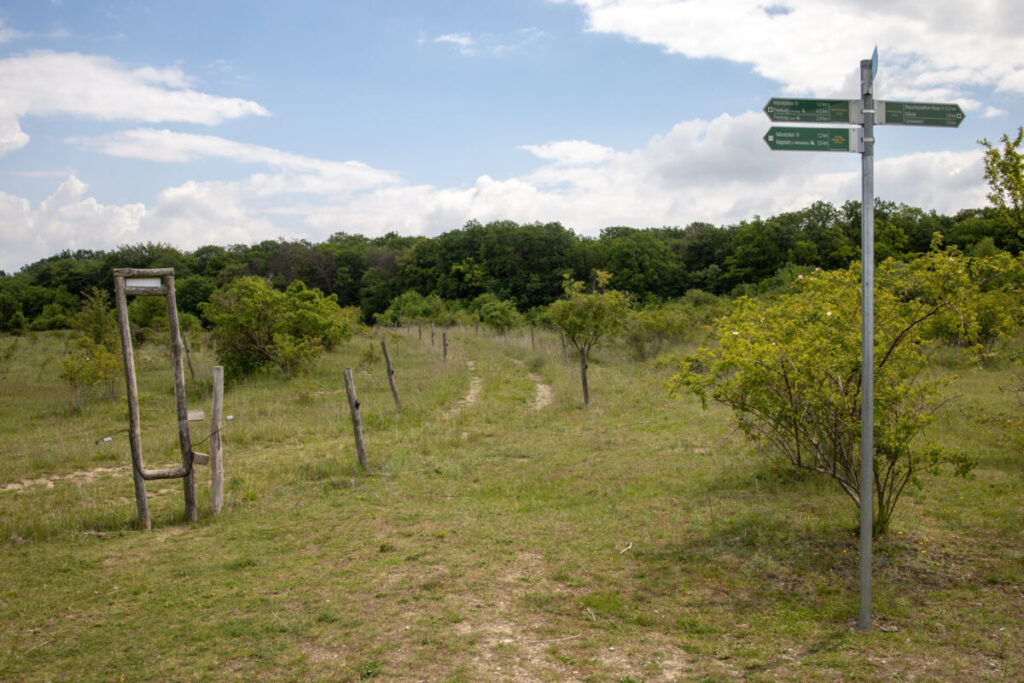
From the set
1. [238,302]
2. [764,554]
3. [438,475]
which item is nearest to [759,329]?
[764,554]

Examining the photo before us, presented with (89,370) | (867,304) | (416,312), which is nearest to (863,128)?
(867,304)

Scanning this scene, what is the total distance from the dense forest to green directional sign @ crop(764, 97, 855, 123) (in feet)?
111

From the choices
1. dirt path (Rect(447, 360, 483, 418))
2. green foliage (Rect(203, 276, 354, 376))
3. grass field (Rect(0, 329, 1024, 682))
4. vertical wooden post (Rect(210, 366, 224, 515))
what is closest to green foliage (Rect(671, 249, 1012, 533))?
grass field (Rect(0, 329, 1024, 682))

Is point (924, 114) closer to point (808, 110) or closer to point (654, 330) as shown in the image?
point (808, 110)

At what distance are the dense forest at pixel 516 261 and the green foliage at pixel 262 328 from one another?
751 inches

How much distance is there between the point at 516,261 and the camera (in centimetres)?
5884

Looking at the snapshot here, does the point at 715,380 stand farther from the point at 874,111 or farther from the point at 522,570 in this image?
the point at 874,111

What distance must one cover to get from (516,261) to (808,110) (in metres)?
54.7

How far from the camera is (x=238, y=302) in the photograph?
21.5 metres

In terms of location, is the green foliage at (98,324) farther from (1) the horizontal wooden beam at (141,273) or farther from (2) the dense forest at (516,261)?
(2) the dense forest at (516,261)

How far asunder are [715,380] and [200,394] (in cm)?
1612

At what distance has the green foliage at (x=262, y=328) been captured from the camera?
20.7 m

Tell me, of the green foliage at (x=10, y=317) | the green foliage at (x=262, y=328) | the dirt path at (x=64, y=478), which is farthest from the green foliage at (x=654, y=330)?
the green foliage at (x=10, y=317)

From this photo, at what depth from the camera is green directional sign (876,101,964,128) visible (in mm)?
4527
